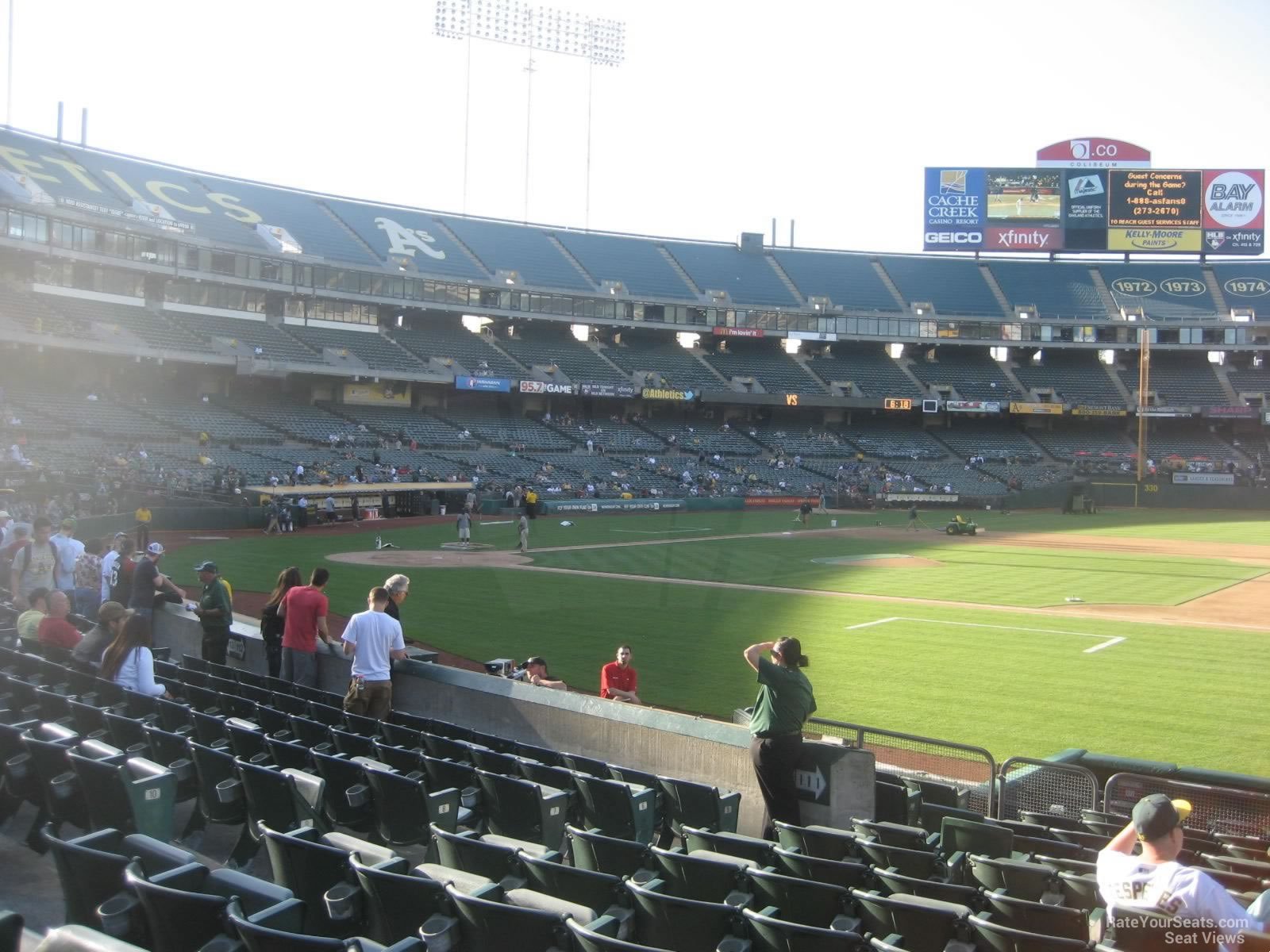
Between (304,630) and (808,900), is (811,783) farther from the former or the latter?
(304,630)

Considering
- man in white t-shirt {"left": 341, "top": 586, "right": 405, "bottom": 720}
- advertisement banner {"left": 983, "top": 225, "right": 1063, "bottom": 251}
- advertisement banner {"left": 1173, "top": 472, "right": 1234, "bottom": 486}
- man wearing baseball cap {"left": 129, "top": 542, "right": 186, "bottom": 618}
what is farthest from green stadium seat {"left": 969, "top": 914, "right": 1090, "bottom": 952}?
advertisement banner {"left": 983, "top": 225, "right": 1063, "bottom": 251}

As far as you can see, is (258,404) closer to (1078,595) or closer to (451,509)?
(451,509)

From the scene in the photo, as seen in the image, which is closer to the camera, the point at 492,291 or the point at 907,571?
the point at 907,571

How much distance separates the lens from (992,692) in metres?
15.6

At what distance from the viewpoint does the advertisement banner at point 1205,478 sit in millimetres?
65875

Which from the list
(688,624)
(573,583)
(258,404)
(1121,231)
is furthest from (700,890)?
(1121,231)

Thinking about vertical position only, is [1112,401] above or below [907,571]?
above

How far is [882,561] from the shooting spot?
34094 millimetres

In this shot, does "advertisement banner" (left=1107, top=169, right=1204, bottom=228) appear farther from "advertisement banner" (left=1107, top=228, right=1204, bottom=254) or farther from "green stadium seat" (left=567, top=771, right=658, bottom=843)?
"green stadium seat" (left=567, top=771, right=658, bottom=843)

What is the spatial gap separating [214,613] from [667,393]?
58623 millimetres

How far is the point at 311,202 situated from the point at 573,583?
48309 mm

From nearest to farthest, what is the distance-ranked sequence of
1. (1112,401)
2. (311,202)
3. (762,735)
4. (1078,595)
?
(762,735)
(1078,595)
(311,202)
(1112,401)

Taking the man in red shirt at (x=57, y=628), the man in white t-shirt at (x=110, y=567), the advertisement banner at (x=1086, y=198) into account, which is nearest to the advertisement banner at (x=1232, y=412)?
the advertisement banner at (x=1086, y=198)

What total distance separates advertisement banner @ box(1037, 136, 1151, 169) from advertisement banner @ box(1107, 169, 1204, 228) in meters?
2.07
